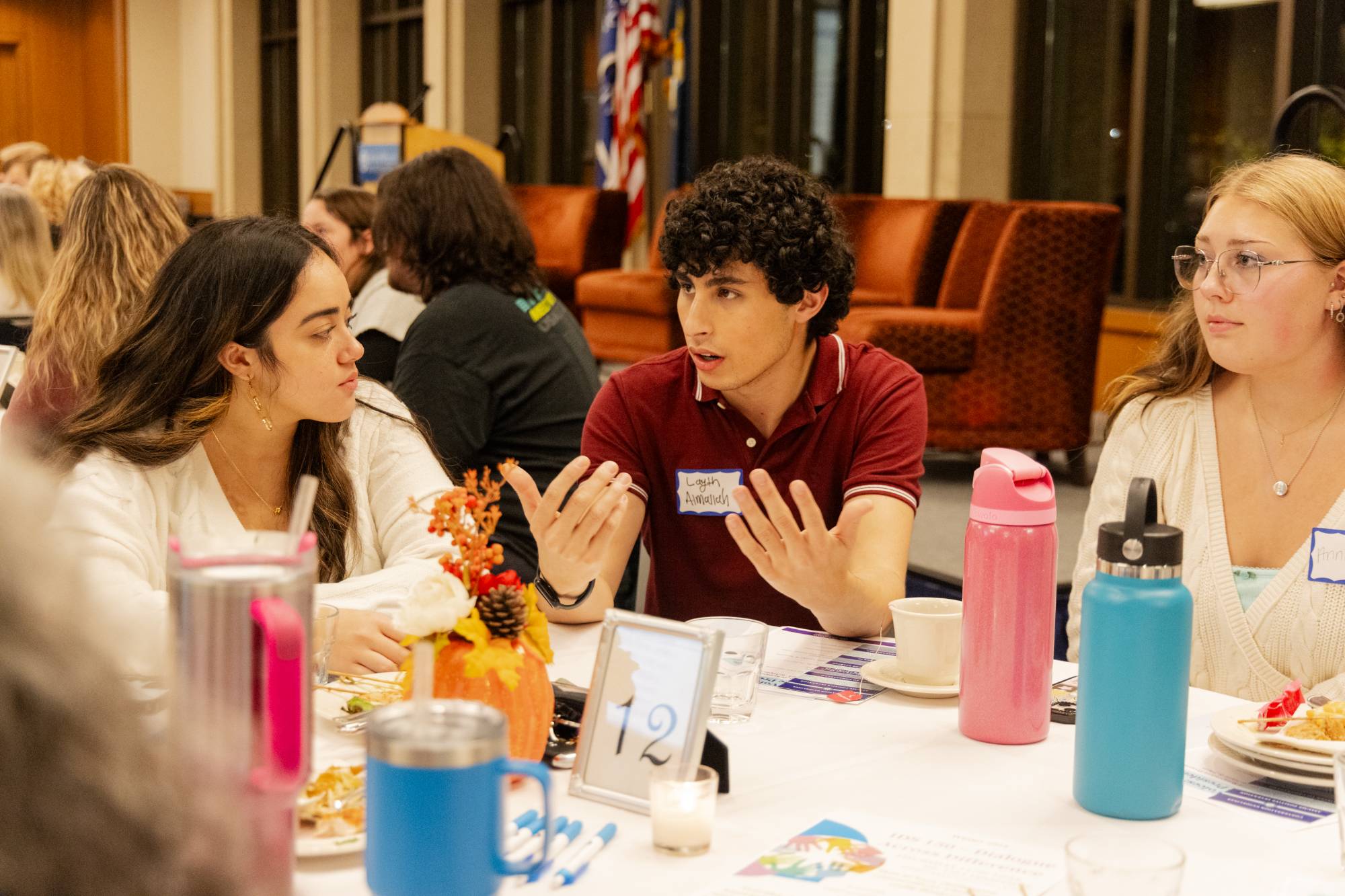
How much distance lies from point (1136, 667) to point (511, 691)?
1.71 ft

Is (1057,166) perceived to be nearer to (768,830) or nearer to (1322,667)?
(1322,667)

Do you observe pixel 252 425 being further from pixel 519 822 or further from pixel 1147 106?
pixel 1147 106

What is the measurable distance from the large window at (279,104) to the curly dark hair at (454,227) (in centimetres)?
1230

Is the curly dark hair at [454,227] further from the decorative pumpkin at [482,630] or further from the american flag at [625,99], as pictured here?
the american flag at [625,99]

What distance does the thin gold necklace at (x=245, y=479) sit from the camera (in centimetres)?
199

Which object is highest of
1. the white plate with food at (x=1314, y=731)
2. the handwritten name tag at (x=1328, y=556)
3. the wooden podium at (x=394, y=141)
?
the wooden podium at (x=394, y=141)

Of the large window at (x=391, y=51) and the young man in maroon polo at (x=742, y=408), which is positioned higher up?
the large window at (x=391, y=51)

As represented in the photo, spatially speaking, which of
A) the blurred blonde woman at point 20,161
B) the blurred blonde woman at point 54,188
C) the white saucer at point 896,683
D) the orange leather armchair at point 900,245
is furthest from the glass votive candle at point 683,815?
the blurred blonde woman at point 20,161

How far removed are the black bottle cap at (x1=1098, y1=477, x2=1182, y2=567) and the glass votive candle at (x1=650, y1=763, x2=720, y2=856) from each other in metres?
0.38

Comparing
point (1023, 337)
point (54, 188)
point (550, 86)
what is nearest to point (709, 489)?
point (1023, 337)

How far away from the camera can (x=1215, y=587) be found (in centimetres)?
197

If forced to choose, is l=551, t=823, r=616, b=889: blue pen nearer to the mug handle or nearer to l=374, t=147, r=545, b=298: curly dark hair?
the mug handle

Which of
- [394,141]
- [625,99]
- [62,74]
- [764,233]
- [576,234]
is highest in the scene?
[62,74]

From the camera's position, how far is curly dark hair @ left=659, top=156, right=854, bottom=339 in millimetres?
2250
